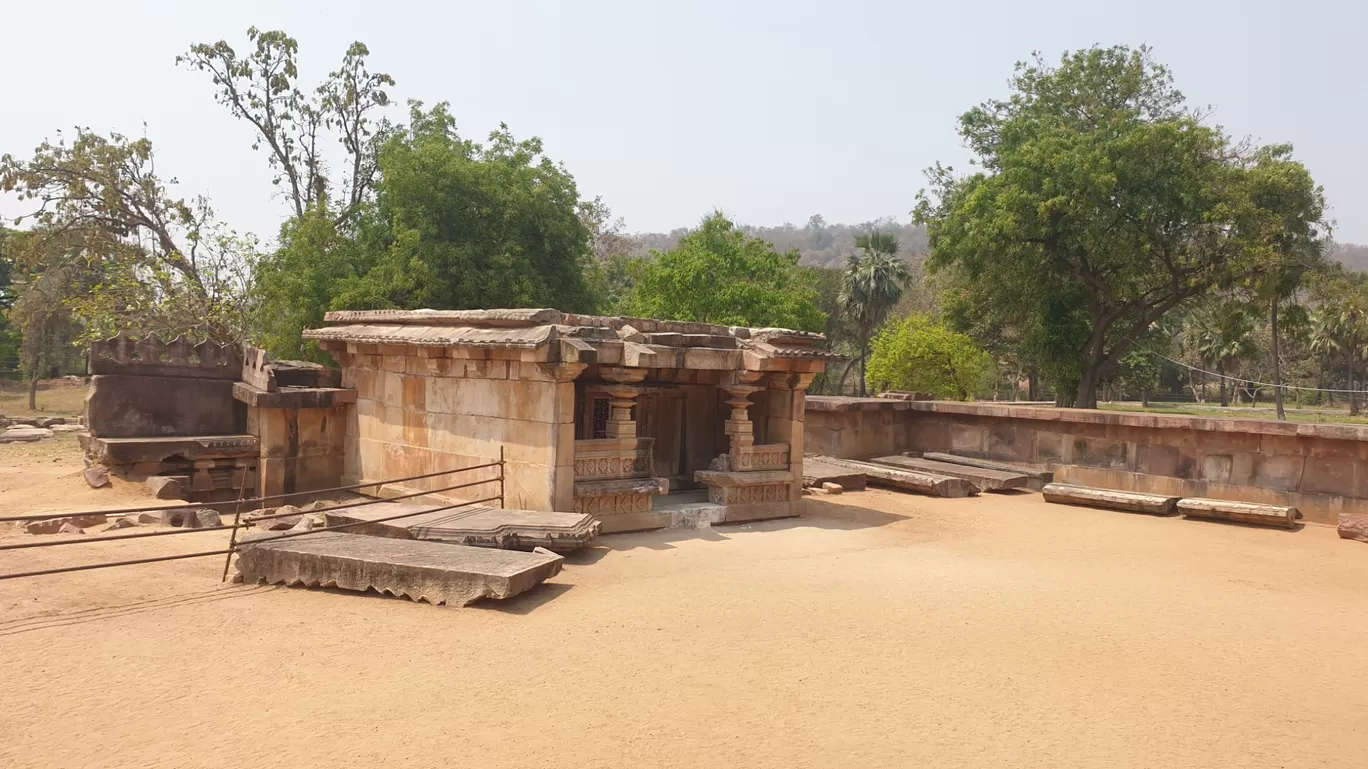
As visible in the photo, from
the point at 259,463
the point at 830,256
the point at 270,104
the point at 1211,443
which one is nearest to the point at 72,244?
the point at 270,104

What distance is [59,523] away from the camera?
798 cm

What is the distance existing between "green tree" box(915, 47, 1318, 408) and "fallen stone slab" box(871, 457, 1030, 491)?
725 cm

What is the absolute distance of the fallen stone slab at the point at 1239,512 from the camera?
9789mm

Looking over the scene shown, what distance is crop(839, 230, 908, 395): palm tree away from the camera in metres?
37.6

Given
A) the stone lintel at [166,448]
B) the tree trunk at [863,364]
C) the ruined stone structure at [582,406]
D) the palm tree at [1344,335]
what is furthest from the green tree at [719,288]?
the palm tree at [1344,335]

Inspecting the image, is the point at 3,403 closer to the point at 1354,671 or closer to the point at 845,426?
the point at 845,426

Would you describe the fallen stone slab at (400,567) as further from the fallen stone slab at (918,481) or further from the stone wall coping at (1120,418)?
the stone wall coping at (1120,418)

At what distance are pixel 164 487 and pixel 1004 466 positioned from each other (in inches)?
452

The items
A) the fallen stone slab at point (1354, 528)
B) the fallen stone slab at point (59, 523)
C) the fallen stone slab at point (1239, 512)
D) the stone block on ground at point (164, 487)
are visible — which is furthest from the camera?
the stone block on ground at point (164, 487)

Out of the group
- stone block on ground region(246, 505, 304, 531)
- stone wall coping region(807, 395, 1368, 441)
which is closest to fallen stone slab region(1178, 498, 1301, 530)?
stone wall coping region(807, 395, 1368, 441)

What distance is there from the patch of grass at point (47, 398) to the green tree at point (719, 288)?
57.2 ft

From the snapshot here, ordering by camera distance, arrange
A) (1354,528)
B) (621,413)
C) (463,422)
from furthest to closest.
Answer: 1. (1354,528)
2. (463,422)
3. (621,413)

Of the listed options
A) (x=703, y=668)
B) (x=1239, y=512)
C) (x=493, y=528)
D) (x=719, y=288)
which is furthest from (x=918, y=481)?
(x=719, y=288)

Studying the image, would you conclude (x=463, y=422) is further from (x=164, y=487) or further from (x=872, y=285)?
(x=872, y=285)
